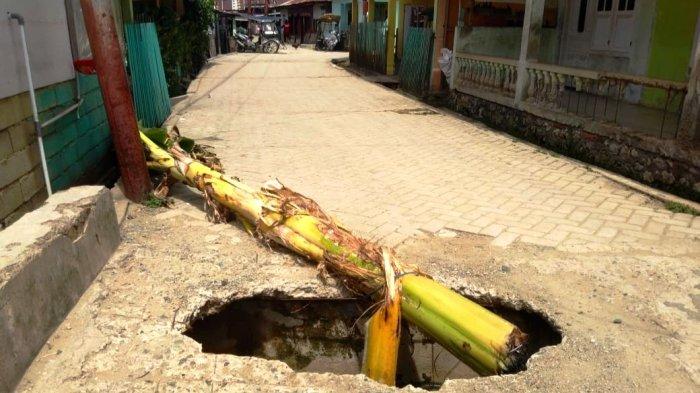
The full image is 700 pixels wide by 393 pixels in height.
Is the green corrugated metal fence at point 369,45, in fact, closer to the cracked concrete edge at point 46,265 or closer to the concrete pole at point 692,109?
the concrete pole at point 692,109

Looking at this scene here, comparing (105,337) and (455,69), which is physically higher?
(455,69)

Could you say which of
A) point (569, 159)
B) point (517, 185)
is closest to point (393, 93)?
point (569, 159)

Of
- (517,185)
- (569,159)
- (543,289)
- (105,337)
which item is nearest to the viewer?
(105,337)

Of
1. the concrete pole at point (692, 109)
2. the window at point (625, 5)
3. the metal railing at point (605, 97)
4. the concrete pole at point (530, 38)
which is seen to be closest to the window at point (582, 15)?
the window at point (625, 5)

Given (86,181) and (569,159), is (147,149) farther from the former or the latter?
(569,159)

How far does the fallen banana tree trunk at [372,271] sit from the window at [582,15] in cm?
878

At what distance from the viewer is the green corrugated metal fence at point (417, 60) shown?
12570 millimetres

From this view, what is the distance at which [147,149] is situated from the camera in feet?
18.0

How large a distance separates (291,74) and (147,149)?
1370cm

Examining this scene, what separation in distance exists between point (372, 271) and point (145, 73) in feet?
21.6

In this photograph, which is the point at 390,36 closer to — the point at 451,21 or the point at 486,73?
the point at 451,21

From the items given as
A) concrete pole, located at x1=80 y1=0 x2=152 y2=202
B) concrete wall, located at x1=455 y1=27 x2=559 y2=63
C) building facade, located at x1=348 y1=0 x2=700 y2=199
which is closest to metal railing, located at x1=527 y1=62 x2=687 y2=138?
building facade, located at x1=348 y1=0 x2=700 y2=199

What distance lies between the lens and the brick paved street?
4.59 m

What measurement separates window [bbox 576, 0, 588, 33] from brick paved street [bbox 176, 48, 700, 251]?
129 inches
